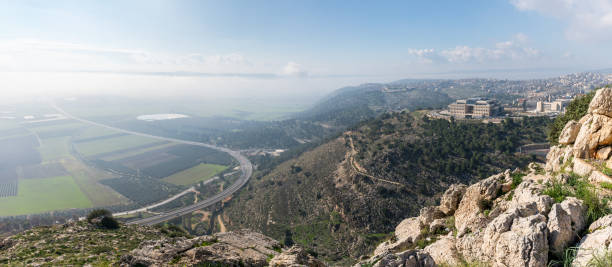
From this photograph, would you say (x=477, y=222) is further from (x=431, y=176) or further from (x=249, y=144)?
(x=249, y=144)

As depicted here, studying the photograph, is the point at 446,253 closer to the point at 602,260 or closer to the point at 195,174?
the point at 602,260

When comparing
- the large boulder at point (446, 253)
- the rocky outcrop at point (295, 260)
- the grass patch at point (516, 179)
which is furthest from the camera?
the grass patch at point (516, 179)

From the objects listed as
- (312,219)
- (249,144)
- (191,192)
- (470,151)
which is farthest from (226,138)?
(470,151)

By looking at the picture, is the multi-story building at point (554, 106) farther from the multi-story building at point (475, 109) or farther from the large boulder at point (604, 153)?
the large boulder at point (604, 153)

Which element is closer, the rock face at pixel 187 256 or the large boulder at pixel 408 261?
the large boulder at pixel 408 261

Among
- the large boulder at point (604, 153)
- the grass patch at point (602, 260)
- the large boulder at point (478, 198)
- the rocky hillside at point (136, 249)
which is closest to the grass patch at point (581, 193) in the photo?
the large boulder at point (604, 153)

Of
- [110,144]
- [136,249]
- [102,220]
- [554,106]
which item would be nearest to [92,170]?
[110,144]
